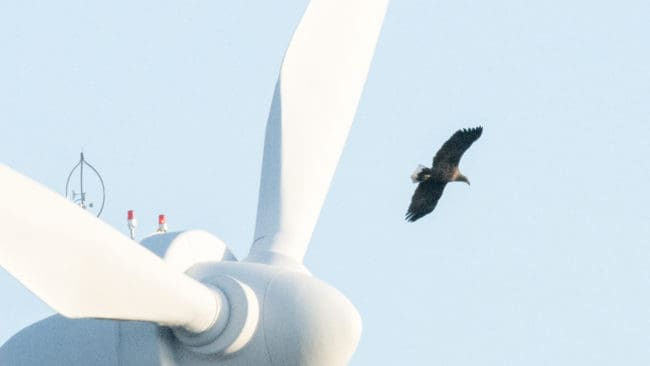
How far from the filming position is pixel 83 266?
72.5 ft

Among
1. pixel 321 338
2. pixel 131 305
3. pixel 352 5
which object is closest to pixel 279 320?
pixel 321 338

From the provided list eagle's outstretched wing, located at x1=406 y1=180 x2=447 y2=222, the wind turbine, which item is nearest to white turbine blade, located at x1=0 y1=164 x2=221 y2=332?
the wind turbine

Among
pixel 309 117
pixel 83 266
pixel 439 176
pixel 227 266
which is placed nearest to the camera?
pixel 83 266

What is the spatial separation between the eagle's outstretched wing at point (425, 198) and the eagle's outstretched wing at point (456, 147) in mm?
277

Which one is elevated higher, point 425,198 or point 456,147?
point 456,147

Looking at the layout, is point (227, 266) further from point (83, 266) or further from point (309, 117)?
point (309, 117)

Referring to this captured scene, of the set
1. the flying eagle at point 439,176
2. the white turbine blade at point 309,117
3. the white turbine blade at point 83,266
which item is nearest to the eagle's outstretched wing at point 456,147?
the flying eagle at point 439,176

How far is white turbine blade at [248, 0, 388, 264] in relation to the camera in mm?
26797

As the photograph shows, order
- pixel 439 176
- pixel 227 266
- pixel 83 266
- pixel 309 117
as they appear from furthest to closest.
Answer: pixel 439 176, pixel 309 117, pixel 227 266, pixel 83 266

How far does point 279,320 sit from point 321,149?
3890 mm

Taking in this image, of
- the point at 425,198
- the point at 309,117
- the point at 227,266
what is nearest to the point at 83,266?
the point at 227,266

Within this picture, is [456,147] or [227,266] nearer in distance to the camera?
[227,266]

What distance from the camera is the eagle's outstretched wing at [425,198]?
2992 centimetres

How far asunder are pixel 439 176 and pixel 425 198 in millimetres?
343
